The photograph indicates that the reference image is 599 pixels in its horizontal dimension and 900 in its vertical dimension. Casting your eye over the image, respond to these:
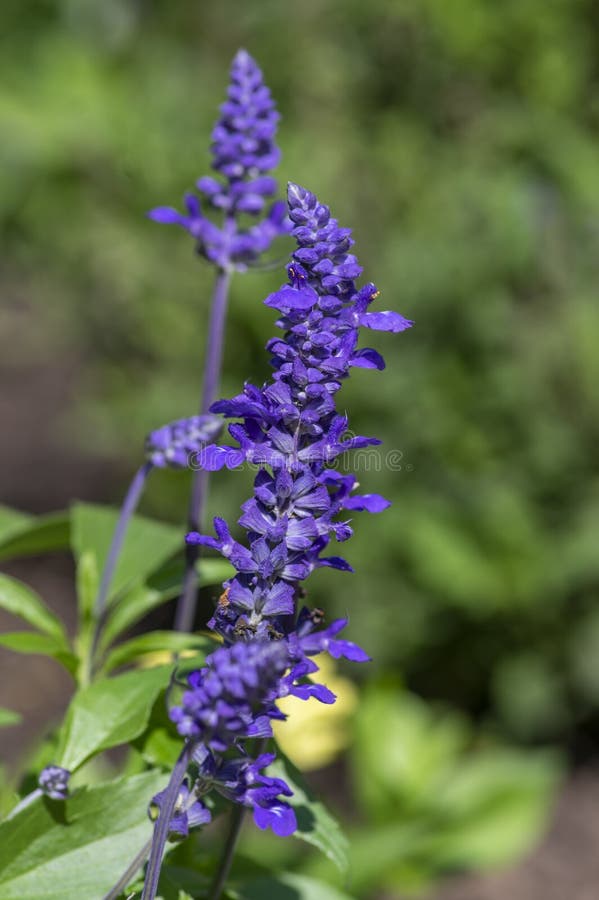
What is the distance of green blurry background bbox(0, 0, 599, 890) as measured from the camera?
3.77 metres

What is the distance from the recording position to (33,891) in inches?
44.7

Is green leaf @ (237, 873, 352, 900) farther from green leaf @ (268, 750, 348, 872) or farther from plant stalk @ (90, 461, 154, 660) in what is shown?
plant stalk @ (90, 461, 154, 660)

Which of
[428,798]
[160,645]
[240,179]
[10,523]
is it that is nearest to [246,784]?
[160,645]

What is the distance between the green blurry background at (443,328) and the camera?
377 cm

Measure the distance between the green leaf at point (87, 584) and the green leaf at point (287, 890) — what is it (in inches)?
17.4

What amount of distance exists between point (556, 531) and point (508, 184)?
4.37 feet

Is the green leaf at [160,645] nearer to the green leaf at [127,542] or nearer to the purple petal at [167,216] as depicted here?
the green leaf at [127,542]

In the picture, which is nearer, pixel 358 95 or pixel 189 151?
pixel 189 151

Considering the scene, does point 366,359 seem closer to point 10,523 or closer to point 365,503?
point 365,503

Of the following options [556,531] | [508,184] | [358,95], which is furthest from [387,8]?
[556,531]

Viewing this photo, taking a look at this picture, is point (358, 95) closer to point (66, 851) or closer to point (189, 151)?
point (189, 151)

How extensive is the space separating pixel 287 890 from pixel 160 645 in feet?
1.23

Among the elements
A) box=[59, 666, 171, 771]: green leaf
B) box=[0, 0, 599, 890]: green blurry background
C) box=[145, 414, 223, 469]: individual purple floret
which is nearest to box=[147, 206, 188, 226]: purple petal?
box=[145, 414, 223, 469]: individual purple floret

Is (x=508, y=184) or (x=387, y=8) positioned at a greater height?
(x=387, y=8)
